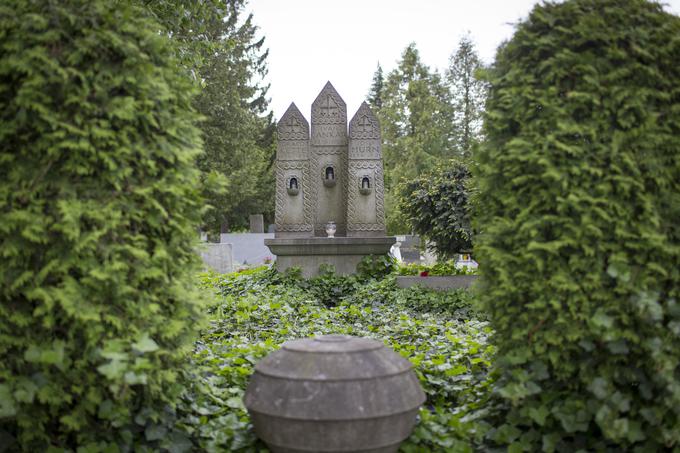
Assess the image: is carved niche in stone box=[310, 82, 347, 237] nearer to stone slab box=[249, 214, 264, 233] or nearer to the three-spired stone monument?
the three-spired stone monument

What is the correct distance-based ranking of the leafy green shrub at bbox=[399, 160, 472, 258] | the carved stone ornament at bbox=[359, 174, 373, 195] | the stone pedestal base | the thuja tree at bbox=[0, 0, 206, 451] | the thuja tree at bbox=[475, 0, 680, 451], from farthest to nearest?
the carved stone ornament at bbox=[359, 174, 373, 195]
the stone pedestal base
the leafy green shrub at bbox=[399, 160, 472, 258]
the thuja tree at bbox=[475, 0, 680, 451]
the thuja tree at bbox=[0, 0, 206, 451]

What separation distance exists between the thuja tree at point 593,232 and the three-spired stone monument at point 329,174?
8.26 meters

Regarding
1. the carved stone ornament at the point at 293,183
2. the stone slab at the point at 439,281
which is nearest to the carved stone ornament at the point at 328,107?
the carved stone ornament at the point at 293,183

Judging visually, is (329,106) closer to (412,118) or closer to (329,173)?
(329,173)

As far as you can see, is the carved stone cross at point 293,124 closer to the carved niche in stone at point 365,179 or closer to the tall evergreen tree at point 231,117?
the carved niche in stone at point 365,179

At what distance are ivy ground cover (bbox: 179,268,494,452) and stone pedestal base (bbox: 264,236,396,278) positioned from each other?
1.59ft

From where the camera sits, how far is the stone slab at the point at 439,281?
9.50m

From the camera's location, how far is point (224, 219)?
3444 centimetres

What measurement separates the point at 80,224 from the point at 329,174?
30.7ft

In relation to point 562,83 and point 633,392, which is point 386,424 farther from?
point 562,83

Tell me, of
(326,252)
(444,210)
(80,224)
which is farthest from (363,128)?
(80,224)

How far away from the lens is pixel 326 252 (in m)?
10.7

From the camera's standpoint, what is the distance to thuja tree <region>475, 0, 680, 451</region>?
2.78 meters

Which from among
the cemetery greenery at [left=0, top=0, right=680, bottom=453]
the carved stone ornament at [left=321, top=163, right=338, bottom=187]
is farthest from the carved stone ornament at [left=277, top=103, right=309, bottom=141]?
the cemetery greenery at [left=0, top=0, right=680, bottom=453]
